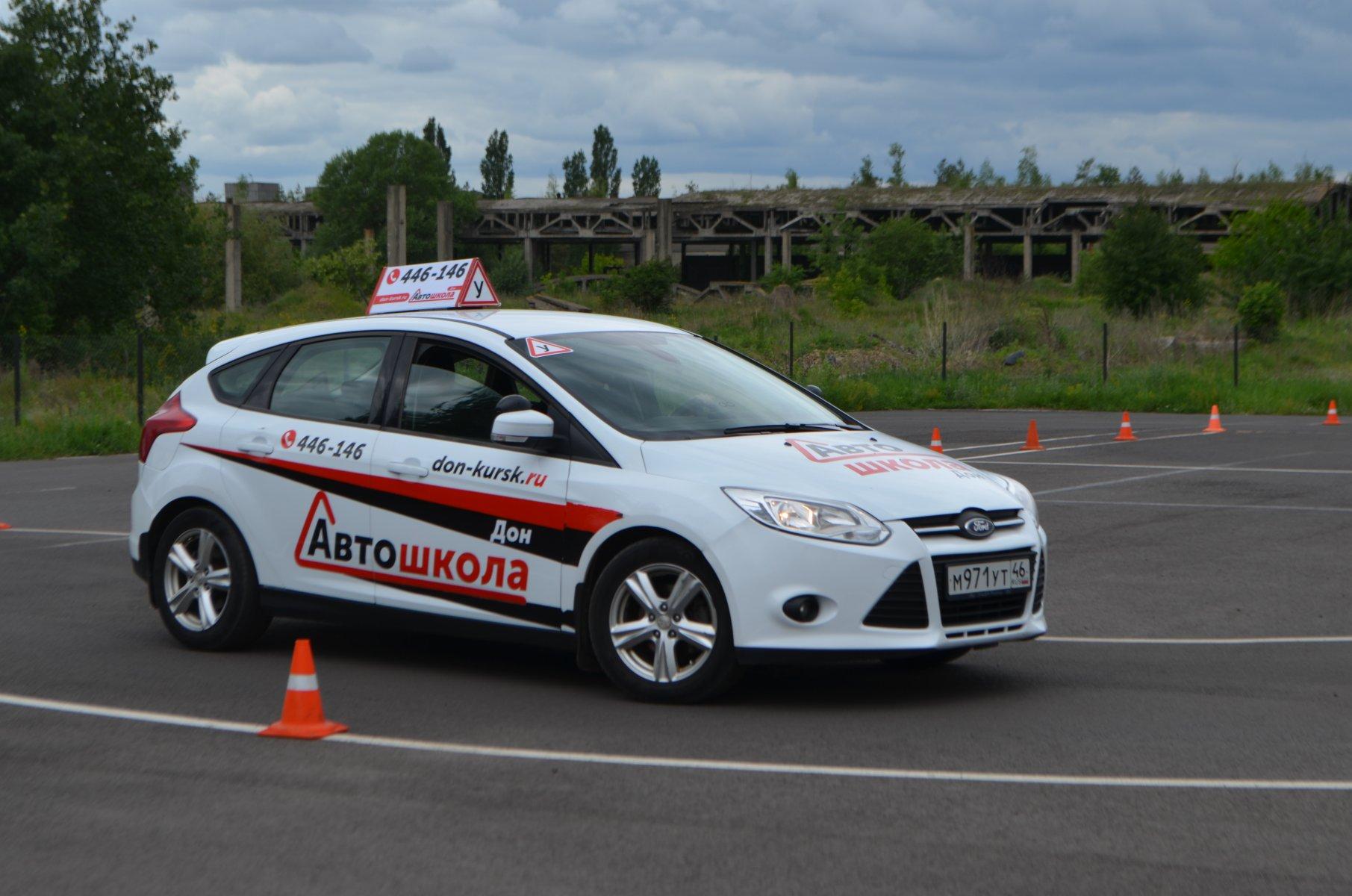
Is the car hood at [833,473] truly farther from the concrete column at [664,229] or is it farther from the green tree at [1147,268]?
the concrete column at [664,229]

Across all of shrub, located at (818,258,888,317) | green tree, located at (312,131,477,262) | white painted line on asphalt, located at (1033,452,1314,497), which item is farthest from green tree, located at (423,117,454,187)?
white painted line on asphalt, located at (1033,452,1314,497)

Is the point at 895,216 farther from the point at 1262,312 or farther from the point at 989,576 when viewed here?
the point at 989,576

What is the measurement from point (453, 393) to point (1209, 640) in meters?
4.15

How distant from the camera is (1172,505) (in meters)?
15.2

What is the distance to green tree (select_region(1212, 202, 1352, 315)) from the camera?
4694 centimetres

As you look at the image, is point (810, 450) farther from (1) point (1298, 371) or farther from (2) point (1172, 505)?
(1) point (1298, 371)

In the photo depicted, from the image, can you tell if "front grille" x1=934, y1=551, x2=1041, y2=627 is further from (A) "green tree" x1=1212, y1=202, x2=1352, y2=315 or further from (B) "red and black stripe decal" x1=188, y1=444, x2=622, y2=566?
(A) "green tree" x1=1212, y1=202, x2=1352, y2=315

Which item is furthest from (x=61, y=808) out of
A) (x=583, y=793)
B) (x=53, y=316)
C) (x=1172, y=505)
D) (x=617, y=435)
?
(x=53, y=316)

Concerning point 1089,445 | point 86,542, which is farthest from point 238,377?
point 1089,445

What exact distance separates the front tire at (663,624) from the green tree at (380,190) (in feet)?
273

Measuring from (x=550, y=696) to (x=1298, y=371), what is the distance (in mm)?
32653

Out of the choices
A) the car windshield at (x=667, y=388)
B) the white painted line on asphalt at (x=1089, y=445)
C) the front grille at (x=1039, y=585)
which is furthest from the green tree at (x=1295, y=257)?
the front grille at (x=1039, y=585)

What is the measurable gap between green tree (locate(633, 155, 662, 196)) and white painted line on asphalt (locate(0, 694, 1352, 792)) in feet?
385

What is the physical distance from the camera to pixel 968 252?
6275 cm
